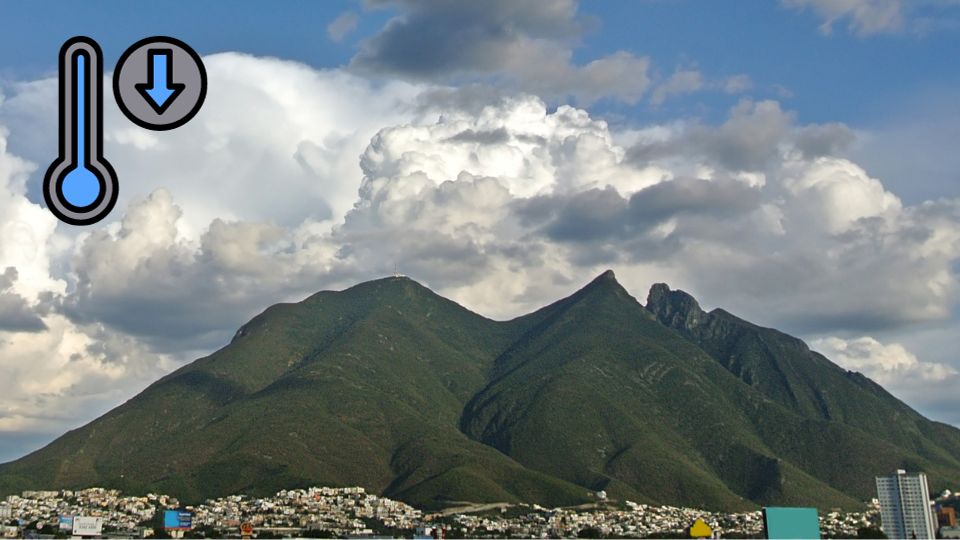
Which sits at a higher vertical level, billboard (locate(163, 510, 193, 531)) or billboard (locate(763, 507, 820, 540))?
billboard (locate(163, 510, 193, 531))

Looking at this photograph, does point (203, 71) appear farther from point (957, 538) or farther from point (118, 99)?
point (957, 538)

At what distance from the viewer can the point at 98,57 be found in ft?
50.5

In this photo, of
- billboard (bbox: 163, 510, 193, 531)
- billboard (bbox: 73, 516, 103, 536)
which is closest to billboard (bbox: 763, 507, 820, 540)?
billboard (bbox: 73, 516, 103, 536)

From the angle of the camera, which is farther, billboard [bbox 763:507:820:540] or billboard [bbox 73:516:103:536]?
billboard [bbox 73:516:103:536]

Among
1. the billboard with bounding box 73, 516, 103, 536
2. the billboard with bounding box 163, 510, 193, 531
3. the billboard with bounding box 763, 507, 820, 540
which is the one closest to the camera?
the billboard with bounding box 763, 507, 820, 540

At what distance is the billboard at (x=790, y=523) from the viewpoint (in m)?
68.4

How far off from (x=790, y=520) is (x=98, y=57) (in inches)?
2524

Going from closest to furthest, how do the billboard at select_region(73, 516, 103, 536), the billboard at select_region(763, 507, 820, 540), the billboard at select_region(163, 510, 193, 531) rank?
the billboard at select_region(763, 507, 820, 540)
the billboard at select_region(73, 516, 103, 536)
the billboard at select_region(163, 510, 193, 531)

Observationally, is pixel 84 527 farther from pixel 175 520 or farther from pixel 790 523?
pixel 790 523

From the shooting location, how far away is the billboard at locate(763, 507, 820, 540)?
2692 inches

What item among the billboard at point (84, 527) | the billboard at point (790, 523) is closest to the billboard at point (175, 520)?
the billboard at point (84, 527)

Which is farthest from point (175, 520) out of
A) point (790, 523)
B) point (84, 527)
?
point (790, 523)

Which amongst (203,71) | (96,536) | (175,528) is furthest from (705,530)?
(175,528)

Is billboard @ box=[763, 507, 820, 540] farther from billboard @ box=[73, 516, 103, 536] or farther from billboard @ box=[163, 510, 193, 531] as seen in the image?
billboard @ box=[163, 510, 193, 531]
